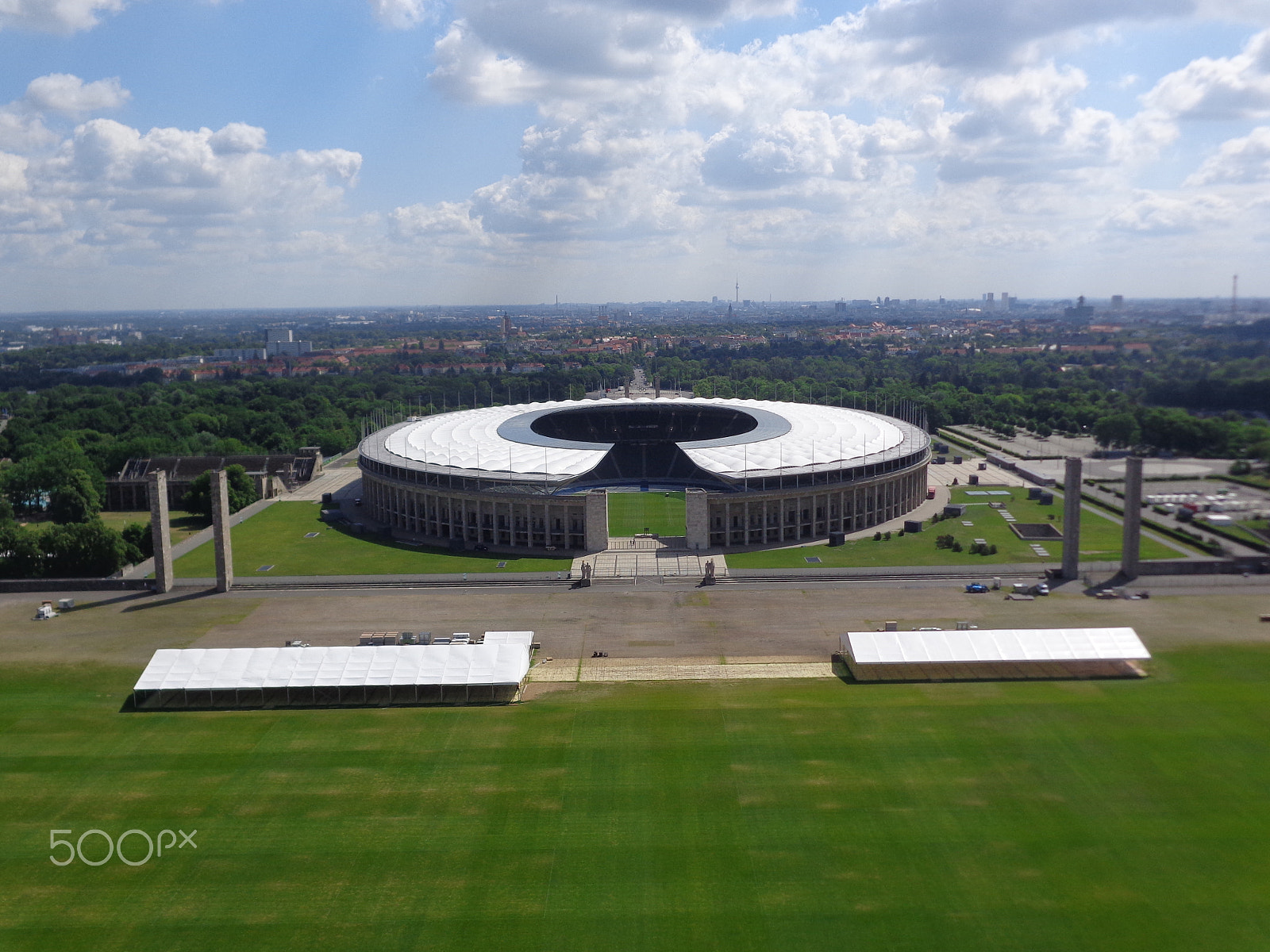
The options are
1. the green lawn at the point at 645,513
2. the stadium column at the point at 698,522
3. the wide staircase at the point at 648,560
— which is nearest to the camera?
the wide staircase at the point at 648,560

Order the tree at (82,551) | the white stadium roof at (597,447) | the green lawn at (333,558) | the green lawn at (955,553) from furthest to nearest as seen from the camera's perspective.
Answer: the white stadium roof at (597,447) < the green lawn at (333,558) < the green lawn at (955,553) < the tree at (82,551)

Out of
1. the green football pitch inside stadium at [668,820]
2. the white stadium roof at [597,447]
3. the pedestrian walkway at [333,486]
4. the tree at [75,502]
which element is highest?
the white stadium roof at [597,447]

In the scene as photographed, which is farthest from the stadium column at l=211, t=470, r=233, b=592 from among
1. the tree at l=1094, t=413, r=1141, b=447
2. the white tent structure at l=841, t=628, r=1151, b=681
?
the tree at l=1094, t=413, r=1141, b=447

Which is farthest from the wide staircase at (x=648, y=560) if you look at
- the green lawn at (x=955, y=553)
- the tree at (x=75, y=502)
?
the tree at (x=75, y=502)

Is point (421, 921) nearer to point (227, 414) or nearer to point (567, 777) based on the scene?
point (567, 777)

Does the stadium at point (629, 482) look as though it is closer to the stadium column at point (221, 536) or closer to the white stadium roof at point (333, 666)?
the stadium column at point (221, 536)

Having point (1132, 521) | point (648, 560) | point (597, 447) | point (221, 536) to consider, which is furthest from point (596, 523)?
point (1132, 521)

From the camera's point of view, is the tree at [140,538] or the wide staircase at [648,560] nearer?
the wide staircase at [648,560]

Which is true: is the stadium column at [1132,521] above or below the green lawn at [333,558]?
above

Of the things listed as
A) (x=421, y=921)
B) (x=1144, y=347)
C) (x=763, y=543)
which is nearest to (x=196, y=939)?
(x=421, y=921)
